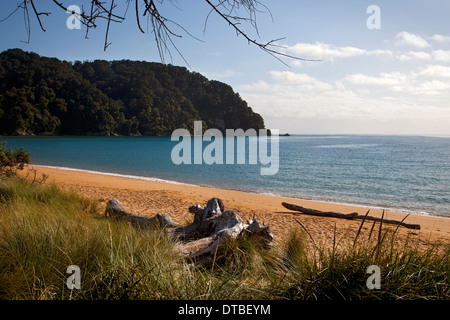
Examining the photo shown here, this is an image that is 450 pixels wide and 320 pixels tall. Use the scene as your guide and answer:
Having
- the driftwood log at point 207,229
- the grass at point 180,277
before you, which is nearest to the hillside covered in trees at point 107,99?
the driftwood log at point 207,229

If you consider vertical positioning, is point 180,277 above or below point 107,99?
below

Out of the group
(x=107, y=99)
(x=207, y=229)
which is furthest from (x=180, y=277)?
(x=107, y=99)

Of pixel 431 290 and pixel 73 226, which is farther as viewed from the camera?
pixel 73 226

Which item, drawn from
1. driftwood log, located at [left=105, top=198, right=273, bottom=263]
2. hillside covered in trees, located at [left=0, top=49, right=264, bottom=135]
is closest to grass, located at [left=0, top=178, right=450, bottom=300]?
driftwood log, located at [left=105, top=198, right=273, bottom=263]

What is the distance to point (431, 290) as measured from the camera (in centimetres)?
220

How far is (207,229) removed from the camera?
536 cm

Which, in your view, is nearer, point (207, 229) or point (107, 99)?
point (207, 229)

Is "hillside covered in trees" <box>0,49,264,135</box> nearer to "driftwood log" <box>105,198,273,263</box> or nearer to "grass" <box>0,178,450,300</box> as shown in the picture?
"driftwood log" <box>105,198,273,263</box>

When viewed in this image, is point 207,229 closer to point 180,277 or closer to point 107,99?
point 180,277

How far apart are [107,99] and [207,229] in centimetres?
9918

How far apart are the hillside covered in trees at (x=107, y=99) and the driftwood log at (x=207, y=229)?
284ft
